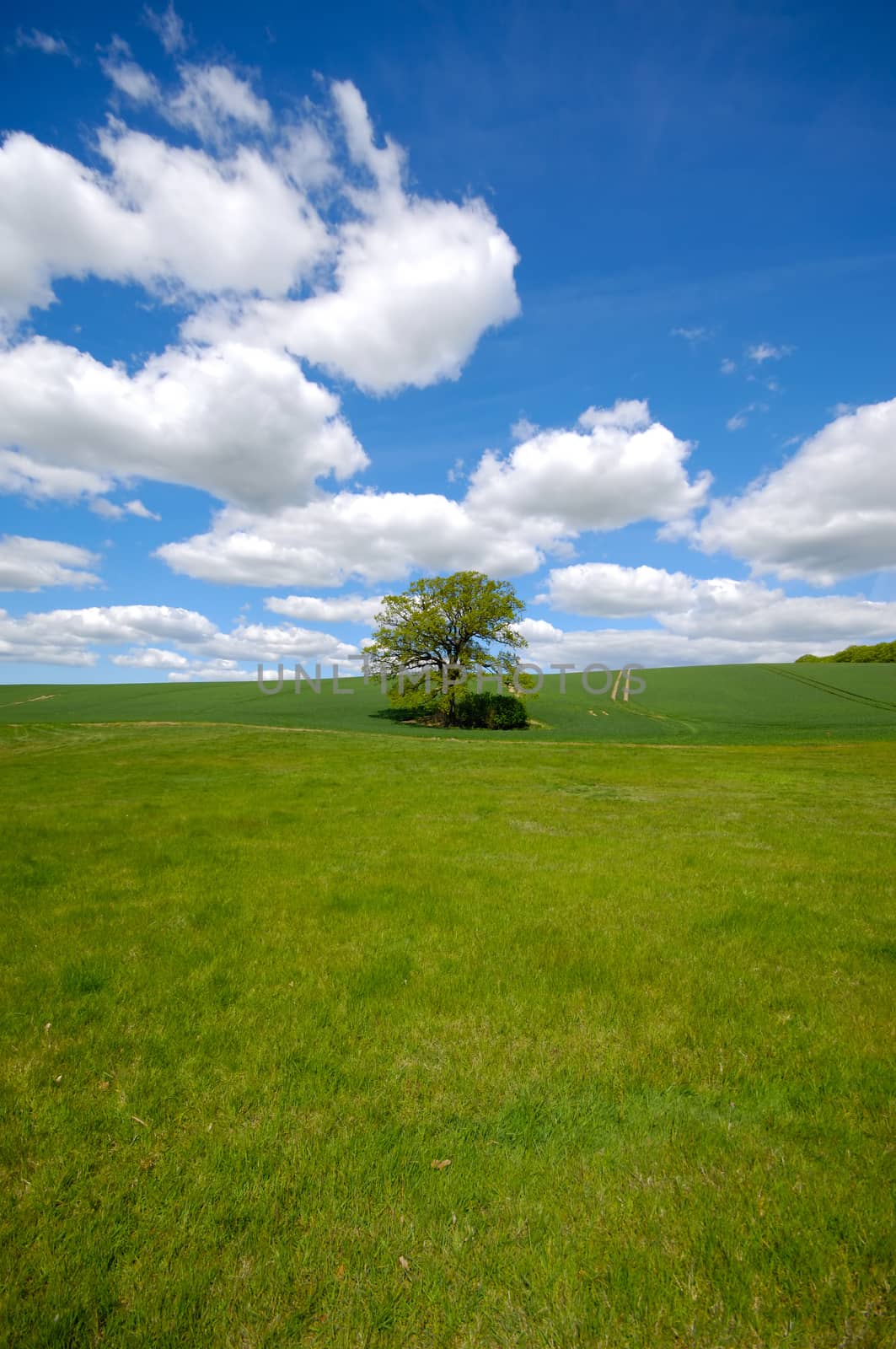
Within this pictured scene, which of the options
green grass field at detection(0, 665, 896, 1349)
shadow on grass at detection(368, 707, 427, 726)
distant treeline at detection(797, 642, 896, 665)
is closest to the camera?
green grass field at detection(0, 665, 896, 1349)

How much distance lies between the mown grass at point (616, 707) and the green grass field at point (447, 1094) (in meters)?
30.6

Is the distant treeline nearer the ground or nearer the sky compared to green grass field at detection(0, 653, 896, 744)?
nearer the sky

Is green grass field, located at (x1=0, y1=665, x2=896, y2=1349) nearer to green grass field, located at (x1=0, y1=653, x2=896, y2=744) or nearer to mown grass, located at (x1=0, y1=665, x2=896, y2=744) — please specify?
mown grass, located at (x1=0, y1=665, x2=896, y2=744)

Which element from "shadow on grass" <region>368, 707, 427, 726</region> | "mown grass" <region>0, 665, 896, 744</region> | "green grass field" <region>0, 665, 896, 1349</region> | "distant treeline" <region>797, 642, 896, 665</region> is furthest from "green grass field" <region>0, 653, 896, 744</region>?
"distant treeline" <region>797, 642, 896, 665</region>

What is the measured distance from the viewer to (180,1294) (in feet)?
9.72

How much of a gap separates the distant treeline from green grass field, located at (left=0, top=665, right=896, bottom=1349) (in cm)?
14564

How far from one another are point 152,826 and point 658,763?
20064 mm

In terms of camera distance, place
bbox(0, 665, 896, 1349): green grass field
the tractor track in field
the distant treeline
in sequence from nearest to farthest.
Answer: bbox(0, 665, 896, 1349): green grass field, the tractor track in field, the distant treeline

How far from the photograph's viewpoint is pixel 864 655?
138 meters

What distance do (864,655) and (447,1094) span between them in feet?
548

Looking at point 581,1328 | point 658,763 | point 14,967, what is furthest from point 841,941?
point 658,763

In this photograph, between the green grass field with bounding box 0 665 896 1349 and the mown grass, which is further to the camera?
the mown grass

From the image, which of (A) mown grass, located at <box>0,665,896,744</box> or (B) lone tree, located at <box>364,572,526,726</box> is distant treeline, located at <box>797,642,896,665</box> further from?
(B) lone tree, located at <box>364,572,526,726</box>

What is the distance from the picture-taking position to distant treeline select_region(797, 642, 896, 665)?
433 ft
